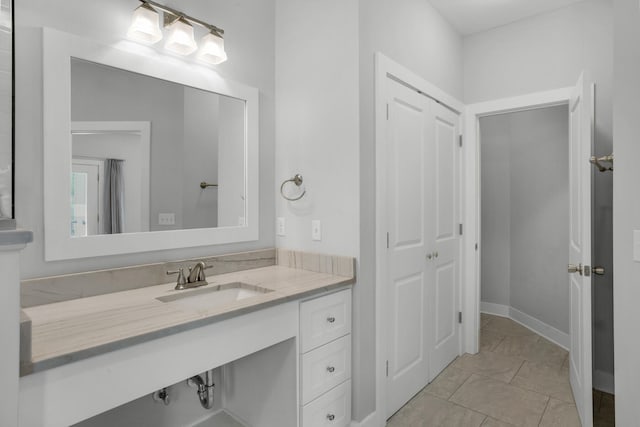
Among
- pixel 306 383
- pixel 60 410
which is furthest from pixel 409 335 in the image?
pixel 60 410

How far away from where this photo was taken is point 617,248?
1.47 m

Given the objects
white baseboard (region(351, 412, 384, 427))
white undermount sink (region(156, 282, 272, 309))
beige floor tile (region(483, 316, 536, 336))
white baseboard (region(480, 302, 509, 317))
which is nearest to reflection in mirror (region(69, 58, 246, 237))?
white undermount sink (region(156, 282, 272, 309))

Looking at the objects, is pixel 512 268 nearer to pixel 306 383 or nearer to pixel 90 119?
pixel 306 383

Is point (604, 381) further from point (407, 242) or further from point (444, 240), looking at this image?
point (407, 242)

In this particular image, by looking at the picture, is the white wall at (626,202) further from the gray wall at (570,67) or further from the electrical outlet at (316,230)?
the electrical outlet at (316,230)

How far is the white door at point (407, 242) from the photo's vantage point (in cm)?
209

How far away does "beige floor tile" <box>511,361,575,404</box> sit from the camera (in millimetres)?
2316

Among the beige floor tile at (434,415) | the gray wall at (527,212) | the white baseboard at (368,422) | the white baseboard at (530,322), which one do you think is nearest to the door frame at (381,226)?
the white baseboard at (368,422)

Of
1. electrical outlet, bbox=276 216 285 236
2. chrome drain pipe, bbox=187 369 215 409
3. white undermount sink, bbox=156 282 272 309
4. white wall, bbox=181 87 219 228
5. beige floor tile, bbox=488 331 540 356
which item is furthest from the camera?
beige floor tile, bbox=488 331 540 356

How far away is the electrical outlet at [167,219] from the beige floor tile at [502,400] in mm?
1978

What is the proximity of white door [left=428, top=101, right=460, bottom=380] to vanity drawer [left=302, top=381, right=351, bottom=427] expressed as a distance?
932 mm

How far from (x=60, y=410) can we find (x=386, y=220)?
158 centimetres

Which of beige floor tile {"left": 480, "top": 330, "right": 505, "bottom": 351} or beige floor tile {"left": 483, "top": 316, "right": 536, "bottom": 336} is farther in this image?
beige floor tile {"left": 483, "top": 316, "right": 536, "bottom": 336}

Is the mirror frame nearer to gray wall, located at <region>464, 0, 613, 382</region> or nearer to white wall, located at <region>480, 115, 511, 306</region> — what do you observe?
gray wall, located at <region>464, 0, 613, 382</region>
